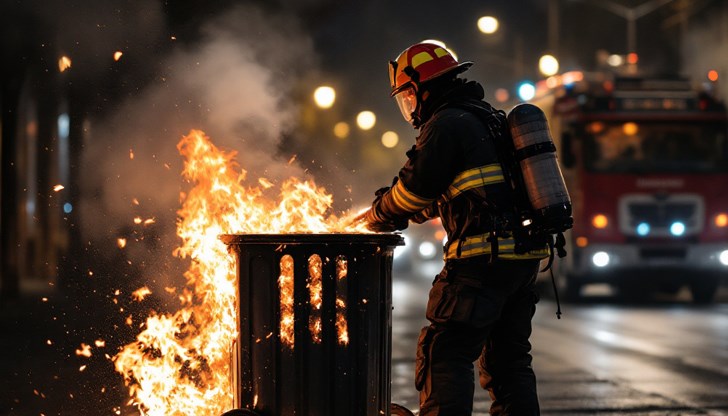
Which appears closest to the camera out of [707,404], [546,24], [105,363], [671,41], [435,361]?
[435,361]

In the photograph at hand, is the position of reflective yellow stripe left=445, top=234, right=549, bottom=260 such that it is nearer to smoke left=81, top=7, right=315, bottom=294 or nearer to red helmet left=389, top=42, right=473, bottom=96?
red helmet left=389, top=42, right=473, bottom=96

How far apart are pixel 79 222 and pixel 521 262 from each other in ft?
50.8

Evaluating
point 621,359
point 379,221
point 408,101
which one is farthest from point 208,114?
point 621,359

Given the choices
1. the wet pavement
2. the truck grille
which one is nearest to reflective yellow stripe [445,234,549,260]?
the wet pavement

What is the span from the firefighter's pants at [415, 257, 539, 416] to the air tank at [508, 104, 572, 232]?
25cm

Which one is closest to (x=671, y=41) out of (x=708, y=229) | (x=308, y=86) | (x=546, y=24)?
(x=546, y=24)

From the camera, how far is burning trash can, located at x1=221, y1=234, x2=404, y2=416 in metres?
4.71

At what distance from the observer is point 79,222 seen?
19.1m

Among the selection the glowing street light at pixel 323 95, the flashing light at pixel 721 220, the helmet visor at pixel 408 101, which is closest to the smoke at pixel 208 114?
the helmet visor at pixel 408 101

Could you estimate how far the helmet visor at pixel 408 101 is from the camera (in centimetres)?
492

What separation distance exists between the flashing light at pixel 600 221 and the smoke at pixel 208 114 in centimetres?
841

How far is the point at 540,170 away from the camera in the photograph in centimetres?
458

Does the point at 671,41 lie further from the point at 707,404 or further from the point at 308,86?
the point at 707,404

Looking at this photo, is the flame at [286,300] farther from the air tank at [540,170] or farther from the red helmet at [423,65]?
the air tank at [540,170]
